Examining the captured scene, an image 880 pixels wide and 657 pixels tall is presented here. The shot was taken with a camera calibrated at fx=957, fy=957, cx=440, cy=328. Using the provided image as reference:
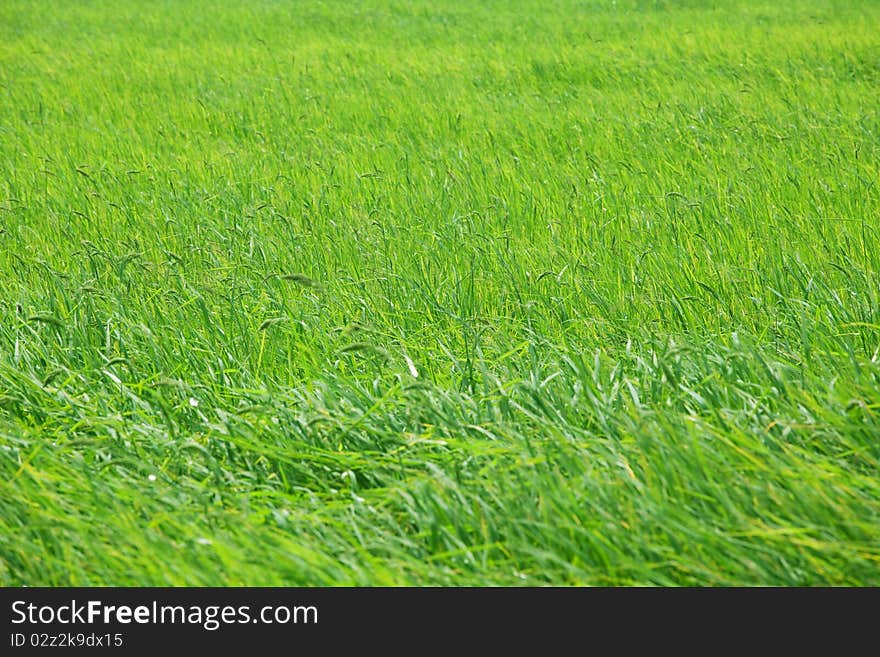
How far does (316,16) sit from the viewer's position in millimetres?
12594

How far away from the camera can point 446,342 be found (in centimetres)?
334

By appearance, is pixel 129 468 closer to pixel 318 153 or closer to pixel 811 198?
pixel 811 198

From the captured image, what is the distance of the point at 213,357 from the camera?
318 centimetres

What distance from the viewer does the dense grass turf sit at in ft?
6.92

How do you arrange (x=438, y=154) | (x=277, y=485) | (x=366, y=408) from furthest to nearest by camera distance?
1. (x=438, y=154)
2. (x=366, y=408)
3. (x=277, y=485)

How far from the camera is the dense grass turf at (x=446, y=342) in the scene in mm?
2109
